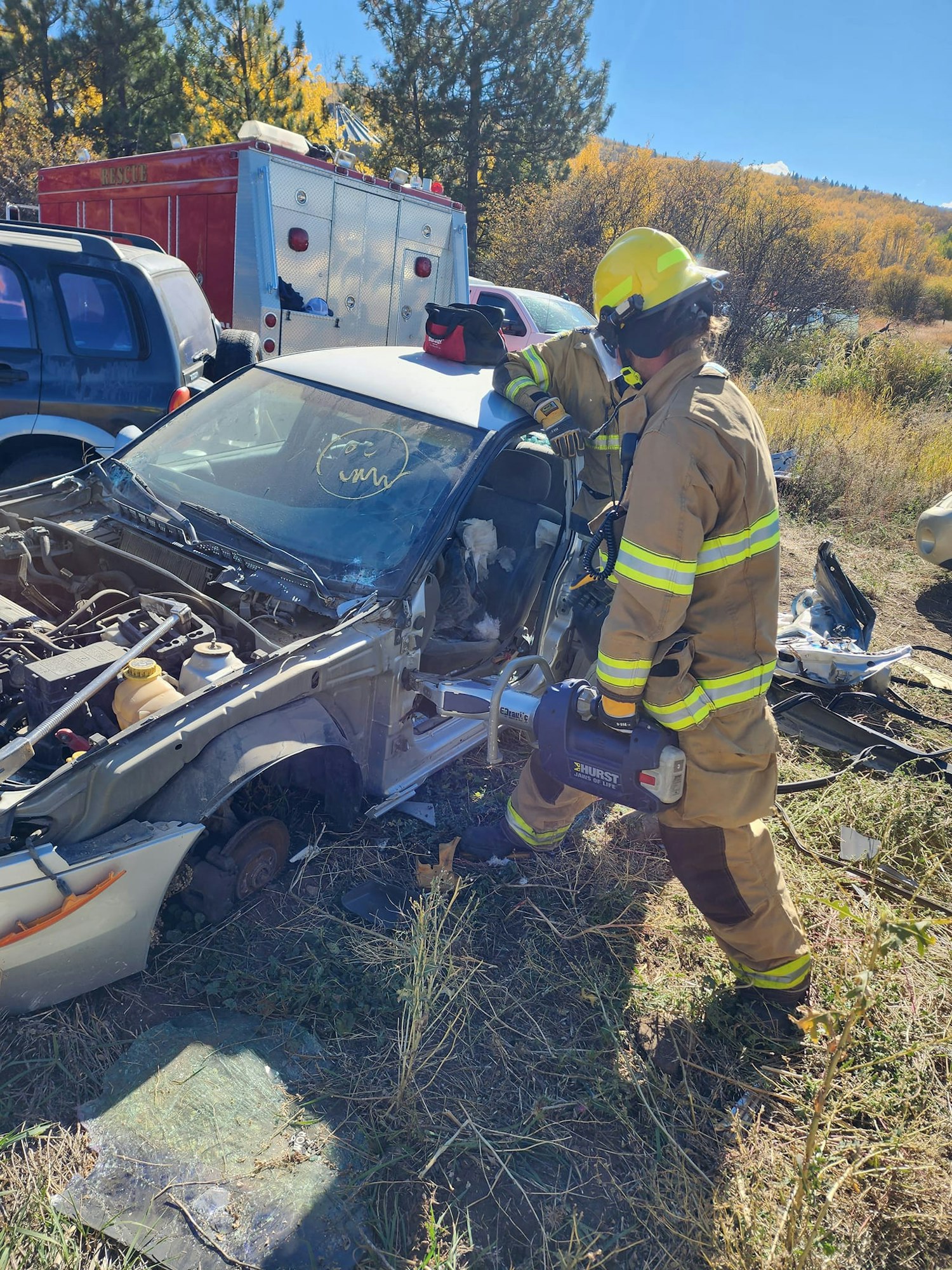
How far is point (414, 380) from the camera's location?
11.3ft

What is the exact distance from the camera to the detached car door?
15.2 ft

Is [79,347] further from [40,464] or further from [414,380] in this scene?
[414,380]

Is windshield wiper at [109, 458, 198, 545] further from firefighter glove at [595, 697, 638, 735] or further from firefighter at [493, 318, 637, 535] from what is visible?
firefighter glove at [595, 697, 638, 735]

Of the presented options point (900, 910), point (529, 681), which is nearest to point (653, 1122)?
point (900, 910)

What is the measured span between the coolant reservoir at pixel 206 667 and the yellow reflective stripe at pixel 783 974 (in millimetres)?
1770

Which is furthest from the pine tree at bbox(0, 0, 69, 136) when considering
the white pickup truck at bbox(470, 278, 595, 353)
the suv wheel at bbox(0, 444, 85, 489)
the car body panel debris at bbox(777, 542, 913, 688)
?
the car body panel debris at bbox(777, 542, 913, 688)

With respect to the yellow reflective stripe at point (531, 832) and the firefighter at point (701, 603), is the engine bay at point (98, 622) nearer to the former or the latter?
the yellow reflective stripe at point (531, 832)

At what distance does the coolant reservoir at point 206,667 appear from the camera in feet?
7.81

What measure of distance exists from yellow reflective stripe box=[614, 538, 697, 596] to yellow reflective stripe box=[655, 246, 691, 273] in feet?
2.57

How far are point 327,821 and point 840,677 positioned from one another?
2.86 metres

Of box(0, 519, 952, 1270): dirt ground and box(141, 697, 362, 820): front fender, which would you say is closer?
box(0, 519, 952, 1270): dirt ground

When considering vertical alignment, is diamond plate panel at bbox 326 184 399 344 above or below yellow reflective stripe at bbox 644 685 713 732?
above

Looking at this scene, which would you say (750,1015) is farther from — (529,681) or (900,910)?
(529,681)

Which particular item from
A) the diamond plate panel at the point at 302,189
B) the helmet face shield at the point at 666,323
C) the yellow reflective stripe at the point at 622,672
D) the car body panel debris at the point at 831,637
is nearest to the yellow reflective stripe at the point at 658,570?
the yellow reflective stripe at the point at 622,672
